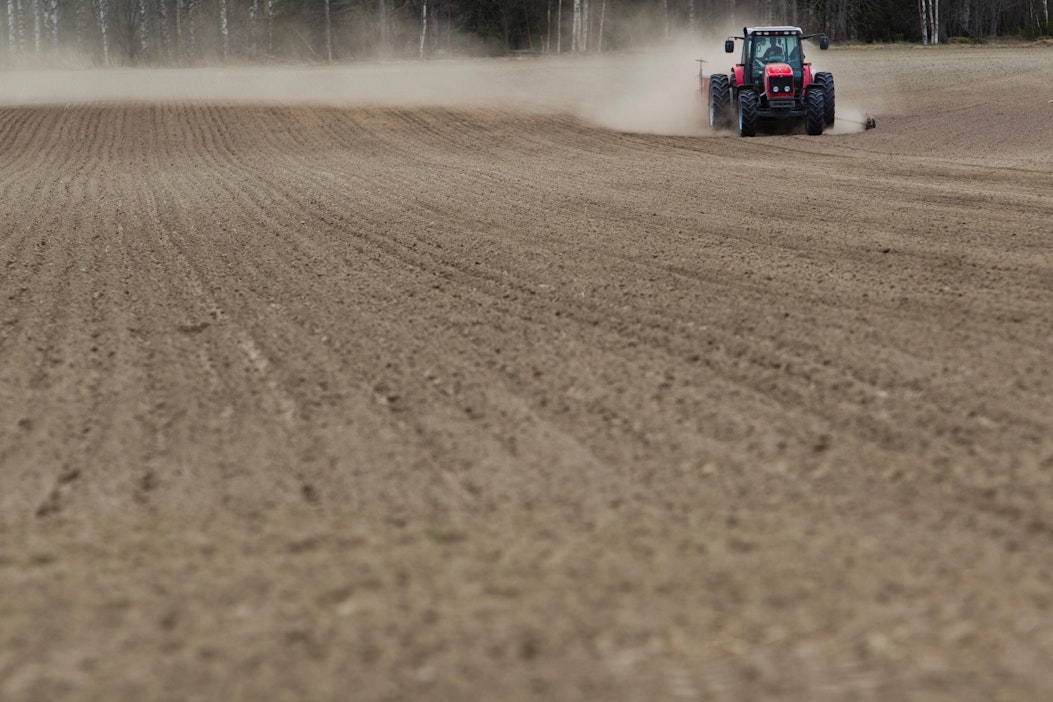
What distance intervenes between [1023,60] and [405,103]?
2215 cm

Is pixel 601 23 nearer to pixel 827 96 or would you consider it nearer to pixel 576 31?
pixel 576 31

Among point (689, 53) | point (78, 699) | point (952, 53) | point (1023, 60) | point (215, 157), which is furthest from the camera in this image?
point (952, 53)

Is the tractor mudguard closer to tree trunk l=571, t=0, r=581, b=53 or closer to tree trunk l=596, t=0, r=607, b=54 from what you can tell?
tree trunk l=571, t=0, r=581, b=53

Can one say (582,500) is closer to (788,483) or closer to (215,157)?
(788,483)

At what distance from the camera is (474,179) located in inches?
614

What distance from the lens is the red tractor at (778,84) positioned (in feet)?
68.7

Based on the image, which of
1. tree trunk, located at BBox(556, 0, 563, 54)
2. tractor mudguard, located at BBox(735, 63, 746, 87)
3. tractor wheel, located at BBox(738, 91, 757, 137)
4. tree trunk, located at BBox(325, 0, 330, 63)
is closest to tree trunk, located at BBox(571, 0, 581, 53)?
tree trunk, located at BBox(556, 0, 563, 54)

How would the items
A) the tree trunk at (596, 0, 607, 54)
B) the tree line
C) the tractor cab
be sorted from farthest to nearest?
the tree trunk at (596, 0, 607, 54) → the tree line → the tractor cab

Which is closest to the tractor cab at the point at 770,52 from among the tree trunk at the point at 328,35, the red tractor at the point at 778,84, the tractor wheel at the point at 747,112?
the red tractor at the point at 778,84

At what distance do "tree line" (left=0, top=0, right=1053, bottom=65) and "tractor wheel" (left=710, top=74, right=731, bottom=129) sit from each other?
131 ft

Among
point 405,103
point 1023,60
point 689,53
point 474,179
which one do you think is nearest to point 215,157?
point 474,179

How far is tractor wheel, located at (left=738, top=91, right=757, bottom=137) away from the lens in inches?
Result: 822

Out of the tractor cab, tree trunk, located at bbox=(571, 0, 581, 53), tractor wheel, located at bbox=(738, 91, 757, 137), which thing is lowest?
tractor wheel, located at bbox=(738, 91, 757, 137)

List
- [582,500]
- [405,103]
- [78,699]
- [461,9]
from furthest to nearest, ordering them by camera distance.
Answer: [461,9] < [405,103] < [582,500] < [78,699]
